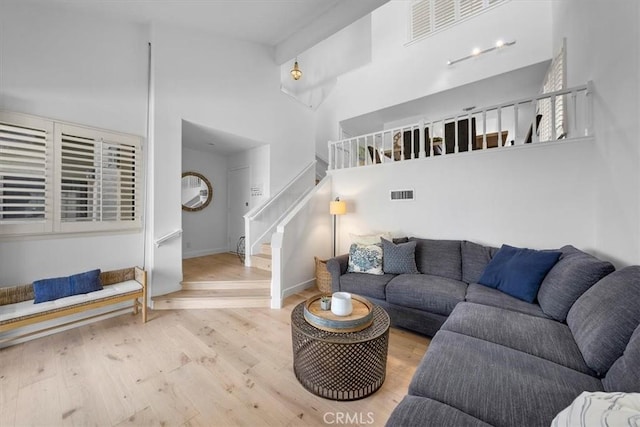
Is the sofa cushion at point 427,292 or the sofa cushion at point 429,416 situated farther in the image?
the sofa cushion at point 427,292

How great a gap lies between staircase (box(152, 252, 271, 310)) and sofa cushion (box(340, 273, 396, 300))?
1088 millimetres

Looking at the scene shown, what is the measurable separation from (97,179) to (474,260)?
14.9ft

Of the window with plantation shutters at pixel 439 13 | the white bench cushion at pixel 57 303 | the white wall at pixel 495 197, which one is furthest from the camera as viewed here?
the window with plantation shutters at pixel 439 13

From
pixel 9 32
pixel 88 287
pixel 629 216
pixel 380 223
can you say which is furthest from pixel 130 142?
pixel 629 216

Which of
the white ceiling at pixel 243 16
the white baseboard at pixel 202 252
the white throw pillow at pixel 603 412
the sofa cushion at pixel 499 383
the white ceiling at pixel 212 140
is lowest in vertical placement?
the sofa cushion at pixel 499 383

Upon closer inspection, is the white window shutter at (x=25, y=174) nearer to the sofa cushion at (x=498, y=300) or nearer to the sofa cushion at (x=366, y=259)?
the sofa cushion at (x=366, y=259)

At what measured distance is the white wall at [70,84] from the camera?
7.97 feet

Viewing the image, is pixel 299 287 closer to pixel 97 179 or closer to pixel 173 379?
pixel 173 379

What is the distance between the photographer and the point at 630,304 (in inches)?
49.0

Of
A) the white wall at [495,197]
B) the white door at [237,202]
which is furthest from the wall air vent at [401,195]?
the white door at [237,202]

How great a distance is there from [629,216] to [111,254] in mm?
5020

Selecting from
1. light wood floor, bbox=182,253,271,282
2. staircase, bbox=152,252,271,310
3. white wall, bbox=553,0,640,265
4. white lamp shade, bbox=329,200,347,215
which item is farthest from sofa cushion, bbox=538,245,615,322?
light wood floor, bbox=182,253,271,282

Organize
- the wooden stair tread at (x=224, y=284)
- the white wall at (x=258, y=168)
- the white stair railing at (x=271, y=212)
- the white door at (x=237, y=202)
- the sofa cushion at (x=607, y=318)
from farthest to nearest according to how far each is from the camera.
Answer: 1. the white door at (x=237, y=202)
2. the white wall at (x=258, y=168)
3. the white stair railing at (x=271, y=212)
4. the wooden stair tread at (x=224, y=284)
5. the sofa cushion at (x=607, y=318)

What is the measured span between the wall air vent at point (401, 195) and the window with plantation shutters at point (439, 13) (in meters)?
3.70
